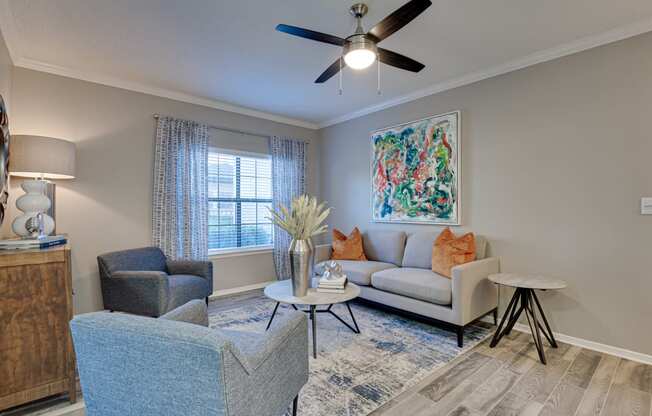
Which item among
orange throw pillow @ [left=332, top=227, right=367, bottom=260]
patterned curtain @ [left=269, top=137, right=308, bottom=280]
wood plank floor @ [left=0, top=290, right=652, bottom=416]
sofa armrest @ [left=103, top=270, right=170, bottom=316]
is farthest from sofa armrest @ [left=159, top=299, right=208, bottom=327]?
patterned curtain @ [left=269, top=137, right=308, bottom=280]

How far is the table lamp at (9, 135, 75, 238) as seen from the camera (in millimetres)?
2191

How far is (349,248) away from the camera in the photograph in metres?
4.05

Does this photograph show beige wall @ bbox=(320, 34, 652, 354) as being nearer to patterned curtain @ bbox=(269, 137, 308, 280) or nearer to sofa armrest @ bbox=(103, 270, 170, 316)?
patterned curtain @ bbox=(269, 137, 308, 280)

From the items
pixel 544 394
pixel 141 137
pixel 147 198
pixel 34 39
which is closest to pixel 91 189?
pixel 147 198

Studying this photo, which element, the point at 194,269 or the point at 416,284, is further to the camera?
the point at 194,269

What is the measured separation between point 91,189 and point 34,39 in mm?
1386

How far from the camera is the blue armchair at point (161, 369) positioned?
100 centimetres

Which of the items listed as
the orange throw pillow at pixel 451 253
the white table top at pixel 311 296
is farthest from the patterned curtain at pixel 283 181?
the orange throw pillow at pixel 451 253

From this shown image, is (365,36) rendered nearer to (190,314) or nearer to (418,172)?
(190,314)

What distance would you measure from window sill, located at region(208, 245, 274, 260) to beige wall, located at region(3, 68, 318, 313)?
831mm

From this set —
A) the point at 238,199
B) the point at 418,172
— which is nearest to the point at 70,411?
the point at 238,199

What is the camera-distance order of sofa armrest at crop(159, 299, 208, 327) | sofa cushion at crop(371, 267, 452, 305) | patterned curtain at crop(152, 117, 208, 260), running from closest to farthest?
sofa armrest at crop(159, 299, 208, 327) → sofa cushion at crop(371, 267, 452, 305) → patterned curtain at crop(152, 117, 208, 260)

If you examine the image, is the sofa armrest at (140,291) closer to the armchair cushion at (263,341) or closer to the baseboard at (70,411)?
the baseboard at (70,411)

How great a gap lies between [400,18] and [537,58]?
1.86 m
